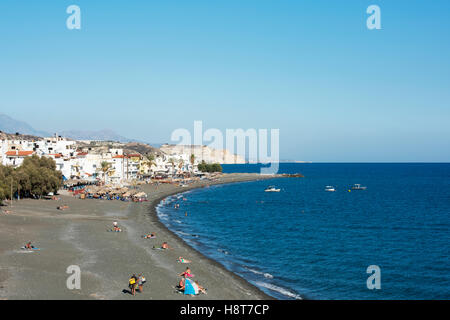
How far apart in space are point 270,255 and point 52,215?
31.2 m

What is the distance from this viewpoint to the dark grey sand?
2444cm

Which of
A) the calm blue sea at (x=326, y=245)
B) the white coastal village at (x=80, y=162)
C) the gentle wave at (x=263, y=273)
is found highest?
the white coastal village at (x=80, y=162)

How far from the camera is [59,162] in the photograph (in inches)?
4065

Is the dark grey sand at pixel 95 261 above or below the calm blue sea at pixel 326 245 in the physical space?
above

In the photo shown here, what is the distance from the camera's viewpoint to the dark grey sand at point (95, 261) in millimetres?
24438

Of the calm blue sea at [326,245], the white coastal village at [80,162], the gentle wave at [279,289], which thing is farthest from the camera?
the white coastal village at [80,162]

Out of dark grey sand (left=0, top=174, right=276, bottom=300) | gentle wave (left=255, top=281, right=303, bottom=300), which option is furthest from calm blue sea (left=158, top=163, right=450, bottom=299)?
dark grey sand (left=0, top=174, right=276, bottom=300)

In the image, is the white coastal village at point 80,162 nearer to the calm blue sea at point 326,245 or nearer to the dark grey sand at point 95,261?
the calm blue sea at point 326,245

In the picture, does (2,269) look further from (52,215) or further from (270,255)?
(52,215)

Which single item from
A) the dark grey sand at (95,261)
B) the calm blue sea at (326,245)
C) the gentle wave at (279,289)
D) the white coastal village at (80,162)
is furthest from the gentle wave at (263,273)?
the white coastal village at (80,162)

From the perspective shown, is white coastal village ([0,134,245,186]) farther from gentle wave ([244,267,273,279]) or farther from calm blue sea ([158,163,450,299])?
gentle wave ([244,267,273,279])

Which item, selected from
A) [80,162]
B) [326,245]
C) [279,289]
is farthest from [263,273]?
[80,162]
